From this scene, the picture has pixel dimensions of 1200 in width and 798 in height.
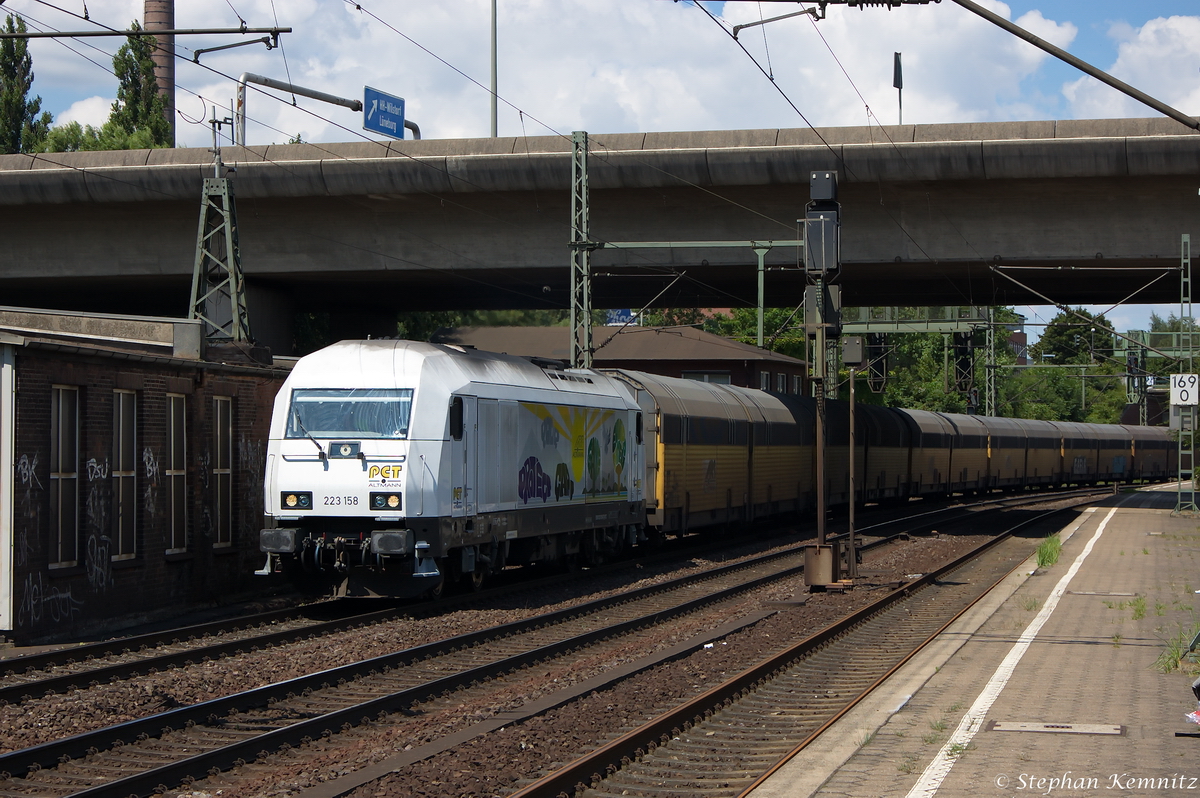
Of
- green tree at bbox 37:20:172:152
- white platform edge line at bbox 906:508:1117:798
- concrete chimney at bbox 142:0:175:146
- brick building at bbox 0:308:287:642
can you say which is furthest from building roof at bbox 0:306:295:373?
concrete chimney at bbox 142:0:175:146

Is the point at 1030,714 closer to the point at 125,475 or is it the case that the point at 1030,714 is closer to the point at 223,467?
the point at 125,475

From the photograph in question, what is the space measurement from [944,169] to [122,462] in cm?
1794

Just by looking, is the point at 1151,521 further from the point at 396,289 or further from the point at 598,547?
the point at 396,289

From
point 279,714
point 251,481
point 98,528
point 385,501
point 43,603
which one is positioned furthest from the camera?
point 251,481

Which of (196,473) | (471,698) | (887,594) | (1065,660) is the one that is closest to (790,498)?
(887,594)

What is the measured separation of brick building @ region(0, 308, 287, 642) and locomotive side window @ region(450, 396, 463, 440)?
Answer: 3649 mm

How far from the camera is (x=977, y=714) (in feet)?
29.3

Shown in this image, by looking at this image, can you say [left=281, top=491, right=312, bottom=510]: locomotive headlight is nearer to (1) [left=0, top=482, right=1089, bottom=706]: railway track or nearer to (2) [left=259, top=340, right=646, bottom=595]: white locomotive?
(2) [left=259, top=340, right=646, bottom=595]: white locomotive

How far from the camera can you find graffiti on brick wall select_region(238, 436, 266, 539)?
17.8 m

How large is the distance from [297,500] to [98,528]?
2.22 metres

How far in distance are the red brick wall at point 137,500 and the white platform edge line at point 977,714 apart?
938cm

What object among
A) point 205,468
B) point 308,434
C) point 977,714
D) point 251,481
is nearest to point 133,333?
point 251,481

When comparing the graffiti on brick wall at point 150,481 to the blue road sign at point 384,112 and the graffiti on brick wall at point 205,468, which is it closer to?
the graffiti on brick wall at point 205,468

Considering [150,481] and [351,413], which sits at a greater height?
[351,413]
